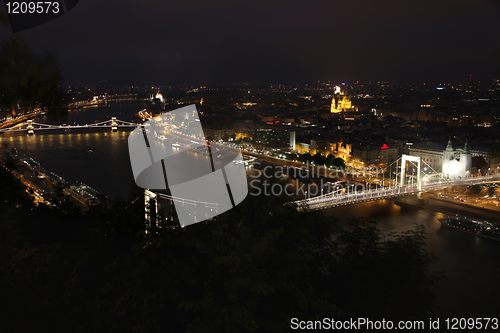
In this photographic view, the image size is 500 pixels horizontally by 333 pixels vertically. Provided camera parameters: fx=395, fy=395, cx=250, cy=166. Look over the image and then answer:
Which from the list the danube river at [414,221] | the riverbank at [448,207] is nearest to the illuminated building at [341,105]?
the danube river at [414,221]

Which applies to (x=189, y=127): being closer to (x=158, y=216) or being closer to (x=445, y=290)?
(x=445, y=290)

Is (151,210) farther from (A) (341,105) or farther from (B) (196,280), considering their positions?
(A) (341,105)

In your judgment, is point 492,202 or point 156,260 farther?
point 492,202

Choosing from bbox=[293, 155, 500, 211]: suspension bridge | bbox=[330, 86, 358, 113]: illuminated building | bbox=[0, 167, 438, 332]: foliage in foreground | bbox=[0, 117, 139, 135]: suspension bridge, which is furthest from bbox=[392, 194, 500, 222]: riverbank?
bbox=[330, 86, 358, 113]: illuminated building

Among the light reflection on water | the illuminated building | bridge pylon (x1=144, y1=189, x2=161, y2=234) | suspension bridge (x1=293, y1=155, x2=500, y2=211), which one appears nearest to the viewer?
bridge pylon (x1=144, y1=189, x2=161, y2=234)

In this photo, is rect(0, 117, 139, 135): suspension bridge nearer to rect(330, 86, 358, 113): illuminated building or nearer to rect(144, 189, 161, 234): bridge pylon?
rect(144, 189, 161, 234): bridge pylon

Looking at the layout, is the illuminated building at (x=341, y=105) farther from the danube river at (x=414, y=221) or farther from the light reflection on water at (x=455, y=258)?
the light reflection on water at (x=455, y=258)

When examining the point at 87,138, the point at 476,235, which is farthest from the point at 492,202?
the point at 87,138

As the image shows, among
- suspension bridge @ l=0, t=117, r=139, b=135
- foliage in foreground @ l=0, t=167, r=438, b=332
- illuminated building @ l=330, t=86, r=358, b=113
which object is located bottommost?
illuminated building @ l=330, t=86, r=358, b=113
